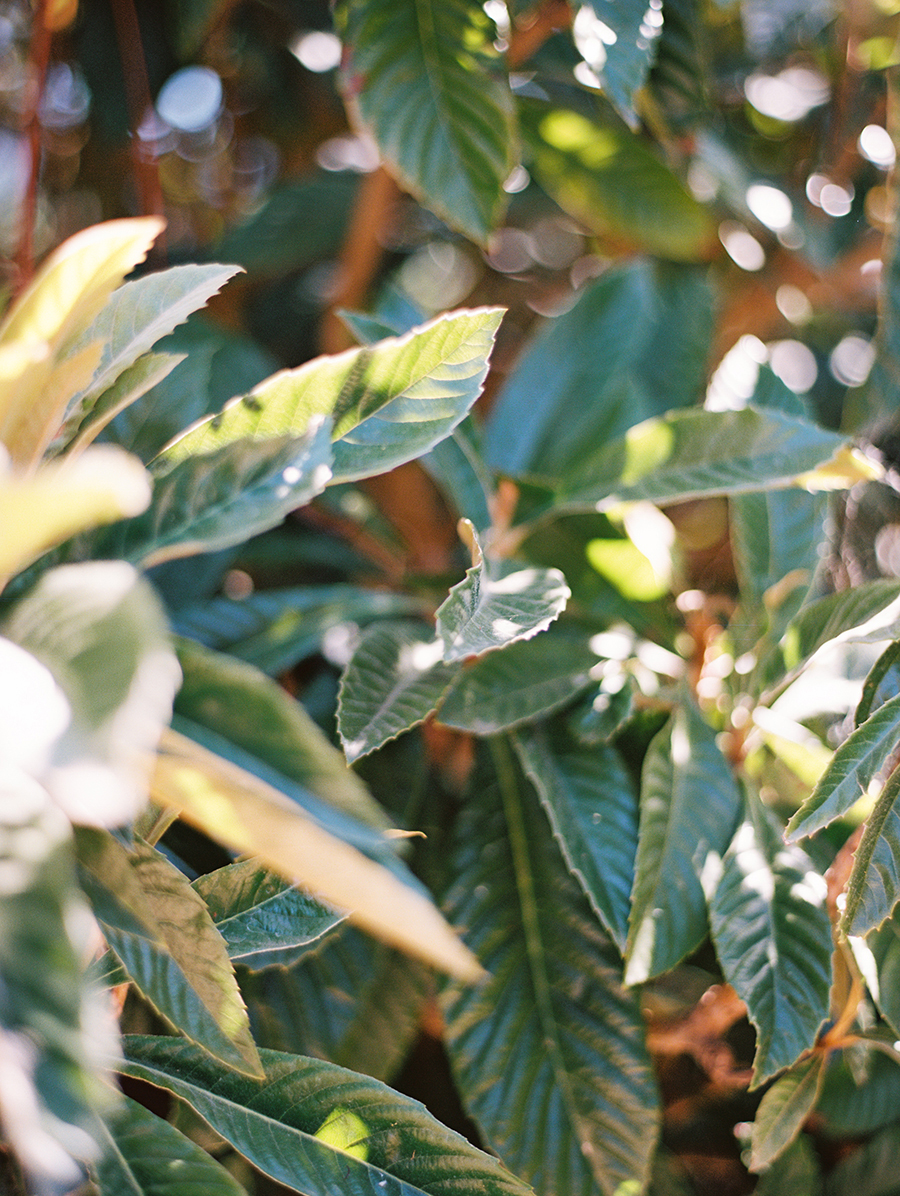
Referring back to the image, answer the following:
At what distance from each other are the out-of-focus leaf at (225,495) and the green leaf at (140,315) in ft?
0.20

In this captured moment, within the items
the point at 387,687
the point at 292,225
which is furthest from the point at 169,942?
the point at 292,225

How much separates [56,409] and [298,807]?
0.77 feet

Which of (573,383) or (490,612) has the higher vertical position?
(490,612)

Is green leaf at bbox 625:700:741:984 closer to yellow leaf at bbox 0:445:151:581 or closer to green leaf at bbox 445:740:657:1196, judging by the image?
green leaf at bbox 445:740:657:1196

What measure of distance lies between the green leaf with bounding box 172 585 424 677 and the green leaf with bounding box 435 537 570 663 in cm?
26

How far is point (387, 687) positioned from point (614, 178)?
0.78 metres

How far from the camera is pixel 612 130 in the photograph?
1.01 m

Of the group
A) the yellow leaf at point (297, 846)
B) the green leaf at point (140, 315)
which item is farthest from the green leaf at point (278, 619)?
the yellow leaf at point (297, 846)

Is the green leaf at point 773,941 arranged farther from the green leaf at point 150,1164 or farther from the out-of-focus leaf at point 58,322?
the out-of-focus leaf at point 58,322

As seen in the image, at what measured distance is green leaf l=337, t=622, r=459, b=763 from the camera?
19.4 inches

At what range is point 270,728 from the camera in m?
0.32

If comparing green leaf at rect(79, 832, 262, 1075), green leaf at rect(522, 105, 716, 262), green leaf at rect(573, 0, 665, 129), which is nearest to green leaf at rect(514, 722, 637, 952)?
green leaf at rect(79, 832, 262, 1075)

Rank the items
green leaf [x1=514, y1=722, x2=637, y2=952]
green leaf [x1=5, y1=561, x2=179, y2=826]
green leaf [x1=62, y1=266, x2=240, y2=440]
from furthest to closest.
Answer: green leaf [x1=514, y1=722, x2=637, y2=952] < green leaf [x1=62, y1=266, x2=240, y2=440] < green leaf [x1=5, y1=561, x2=179, y2=826]

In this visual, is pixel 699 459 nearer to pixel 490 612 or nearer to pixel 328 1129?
pixel 490 612
